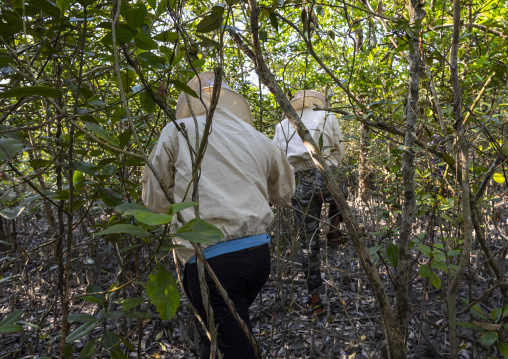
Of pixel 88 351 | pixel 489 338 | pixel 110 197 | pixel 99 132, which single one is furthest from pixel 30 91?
pixel 489 338

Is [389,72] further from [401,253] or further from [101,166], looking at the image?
[101,166]

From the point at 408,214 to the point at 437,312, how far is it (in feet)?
6.11

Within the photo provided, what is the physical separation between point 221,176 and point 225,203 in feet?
0.49

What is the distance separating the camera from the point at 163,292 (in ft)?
2.94

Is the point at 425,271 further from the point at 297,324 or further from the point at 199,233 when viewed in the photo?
the point at 297,324

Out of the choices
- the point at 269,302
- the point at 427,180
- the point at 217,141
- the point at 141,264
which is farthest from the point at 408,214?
the point at 141,264

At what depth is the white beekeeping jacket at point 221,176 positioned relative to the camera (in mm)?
1744

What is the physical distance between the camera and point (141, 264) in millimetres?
4258

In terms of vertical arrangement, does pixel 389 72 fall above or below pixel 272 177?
above

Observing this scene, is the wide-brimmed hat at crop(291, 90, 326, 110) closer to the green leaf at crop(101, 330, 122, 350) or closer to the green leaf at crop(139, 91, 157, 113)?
the green leaf at crop(139, 91, 157, 113)

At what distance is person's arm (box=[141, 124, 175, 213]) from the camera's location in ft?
5.91

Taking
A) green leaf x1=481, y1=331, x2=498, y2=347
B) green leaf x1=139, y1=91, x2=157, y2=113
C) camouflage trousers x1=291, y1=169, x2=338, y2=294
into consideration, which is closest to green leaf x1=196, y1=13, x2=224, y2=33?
green leaf x1=139, y1=91, x2=157, y2=113

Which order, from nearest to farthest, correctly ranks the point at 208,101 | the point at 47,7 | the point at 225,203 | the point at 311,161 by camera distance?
the point at 47,7, the point at 225,203, the point at 208,101, the point at 311,161

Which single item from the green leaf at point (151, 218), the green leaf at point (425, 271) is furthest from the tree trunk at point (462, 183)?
the green leaf at point (151, 218)
